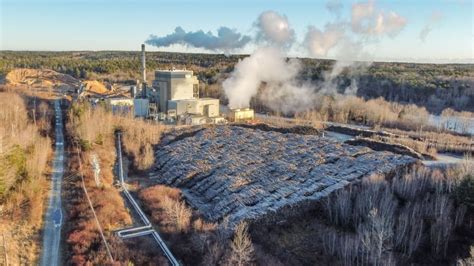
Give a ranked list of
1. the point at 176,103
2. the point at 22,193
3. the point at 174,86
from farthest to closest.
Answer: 1. the point at 174,86
2. the point at 176,103
3. the point at 22,193

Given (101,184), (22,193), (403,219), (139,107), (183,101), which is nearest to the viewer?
(403,219)

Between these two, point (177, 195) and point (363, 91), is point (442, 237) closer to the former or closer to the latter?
point (177, 195)

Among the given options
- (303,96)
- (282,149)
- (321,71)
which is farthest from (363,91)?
(282,149)

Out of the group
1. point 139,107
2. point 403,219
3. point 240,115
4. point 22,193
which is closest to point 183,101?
point 139,107

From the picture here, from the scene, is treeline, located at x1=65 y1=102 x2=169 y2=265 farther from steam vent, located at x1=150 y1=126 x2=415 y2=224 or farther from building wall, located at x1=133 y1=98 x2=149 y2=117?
building wall, located at x1=133 y1=98 x2=149 y2=117

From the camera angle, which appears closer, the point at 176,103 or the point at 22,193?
the point at 22,193

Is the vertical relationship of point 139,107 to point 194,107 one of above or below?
below

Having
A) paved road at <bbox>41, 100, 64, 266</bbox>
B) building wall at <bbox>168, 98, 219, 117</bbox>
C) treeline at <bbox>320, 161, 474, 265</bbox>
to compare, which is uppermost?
building wall at <bbox>168, 98, 219, 117</bbox>

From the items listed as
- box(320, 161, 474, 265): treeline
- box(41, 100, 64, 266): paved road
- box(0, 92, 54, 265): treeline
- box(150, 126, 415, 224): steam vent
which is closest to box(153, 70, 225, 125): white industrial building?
box(150, 126, 415, 224): steam vent

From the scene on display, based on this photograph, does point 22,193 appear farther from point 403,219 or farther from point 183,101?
point 183,101
